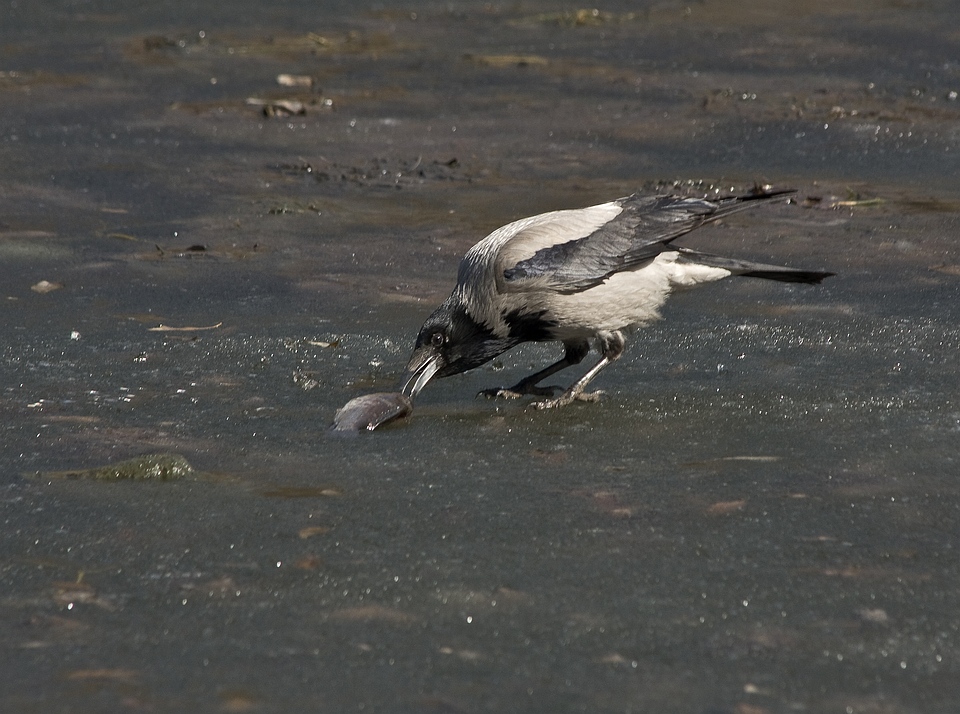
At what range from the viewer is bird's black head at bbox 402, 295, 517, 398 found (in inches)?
218

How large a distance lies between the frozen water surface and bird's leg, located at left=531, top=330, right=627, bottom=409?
127mm

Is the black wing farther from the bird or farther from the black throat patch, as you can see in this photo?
the black throat patch

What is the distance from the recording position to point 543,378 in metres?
5.90

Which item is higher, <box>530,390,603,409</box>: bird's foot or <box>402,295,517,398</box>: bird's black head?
<box>402,295,517,398</box>: bird's black head

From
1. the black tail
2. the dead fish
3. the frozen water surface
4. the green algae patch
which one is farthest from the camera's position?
the black tail

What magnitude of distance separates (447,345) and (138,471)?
1.50 m

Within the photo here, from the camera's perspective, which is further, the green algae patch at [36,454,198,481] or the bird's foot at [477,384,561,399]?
the bird's foot at [477,384,561,399]

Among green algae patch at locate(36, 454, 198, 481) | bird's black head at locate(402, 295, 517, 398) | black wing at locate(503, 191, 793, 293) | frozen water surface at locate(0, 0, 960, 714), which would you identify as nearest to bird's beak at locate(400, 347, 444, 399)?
bird's black head at locate(402, 295, 517, 398)

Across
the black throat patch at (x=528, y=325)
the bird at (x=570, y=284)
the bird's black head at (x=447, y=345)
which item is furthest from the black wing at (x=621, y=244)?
the bird's black head at (x=447, y=345)

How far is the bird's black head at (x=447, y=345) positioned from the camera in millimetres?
5547

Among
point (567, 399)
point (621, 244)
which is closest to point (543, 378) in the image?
point (567, 399)

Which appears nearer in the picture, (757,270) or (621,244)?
(621,244)

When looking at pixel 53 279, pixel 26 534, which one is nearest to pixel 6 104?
pixel 53 279

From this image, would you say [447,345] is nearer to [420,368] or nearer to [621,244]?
[420,368]
